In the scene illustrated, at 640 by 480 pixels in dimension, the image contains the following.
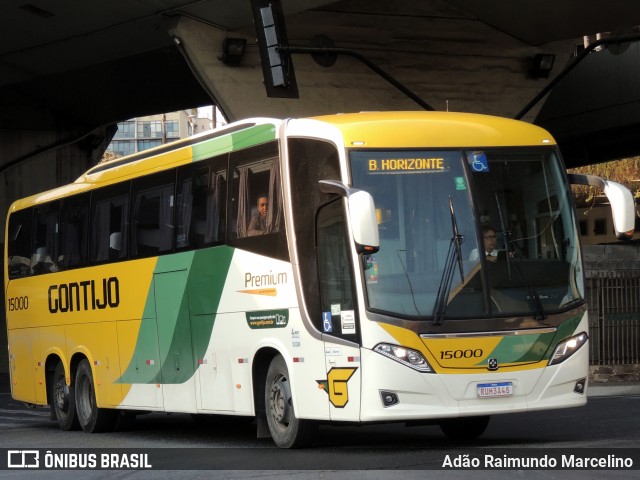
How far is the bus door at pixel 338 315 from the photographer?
12.0 meters

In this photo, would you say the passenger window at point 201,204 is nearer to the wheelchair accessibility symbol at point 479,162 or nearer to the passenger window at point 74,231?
the wheelchair accessibility symbol at point 479,162

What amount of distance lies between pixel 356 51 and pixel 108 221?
10.7m

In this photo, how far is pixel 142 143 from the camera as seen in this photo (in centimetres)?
15388

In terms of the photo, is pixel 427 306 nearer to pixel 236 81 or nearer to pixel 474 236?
pixel 474 236

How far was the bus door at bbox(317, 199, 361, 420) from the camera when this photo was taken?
472 inches

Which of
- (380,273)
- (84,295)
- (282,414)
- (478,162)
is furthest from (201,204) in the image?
(84,295)

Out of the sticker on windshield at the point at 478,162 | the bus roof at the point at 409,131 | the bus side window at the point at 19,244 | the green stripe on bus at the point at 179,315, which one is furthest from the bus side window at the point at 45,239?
the sticker on windshield at the point at 478,162

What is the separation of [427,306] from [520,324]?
902 mm

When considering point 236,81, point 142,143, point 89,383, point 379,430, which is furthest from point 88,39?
point 142,143

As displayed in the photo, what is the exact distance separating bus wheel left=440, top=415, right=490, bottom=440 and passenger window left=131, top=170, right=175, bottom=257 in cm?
386

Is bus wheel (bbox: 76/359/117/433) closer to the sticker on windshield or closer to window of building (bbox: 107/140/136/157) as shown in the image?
the sticker on windshield

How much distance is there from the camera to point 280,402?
13062 mm

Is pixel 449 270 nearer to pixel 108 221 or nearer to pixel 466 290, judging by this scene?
pixel 466 290

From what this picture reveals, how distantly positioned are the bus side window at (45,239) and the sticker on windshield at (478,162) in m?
8.27
